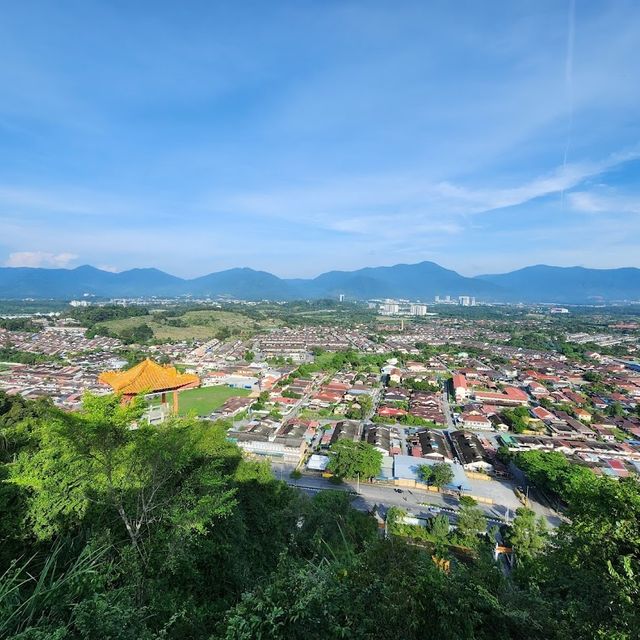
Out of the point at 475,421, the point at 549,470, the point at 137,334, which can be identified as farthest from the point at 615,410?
the point at 137,334

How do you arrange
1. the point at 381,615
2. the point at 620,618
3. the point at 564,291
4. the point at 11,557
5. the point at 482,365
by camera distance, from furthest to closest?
the point at 564,291 < the point at 482,365 < the point at 11,557 < the point at 620,618 < the point at 381,615

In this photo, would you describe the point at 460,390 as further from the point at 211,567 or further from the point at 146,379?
the point at 211,567

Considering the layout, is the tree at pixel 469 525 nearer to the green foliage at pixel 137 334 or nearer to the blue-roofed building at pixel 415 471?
the blue-roofed building at pixel 415 471

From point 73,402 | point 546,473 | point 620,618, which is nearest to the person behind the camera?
point 620,618

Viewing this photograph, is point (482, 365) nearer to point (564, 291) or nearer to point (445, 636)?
point (445, 636)

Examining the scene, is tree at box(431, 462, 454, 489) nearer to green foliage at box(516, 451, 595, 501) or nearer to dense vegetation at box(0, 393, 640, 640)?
green foliage at box(516, 451, 595, 501)

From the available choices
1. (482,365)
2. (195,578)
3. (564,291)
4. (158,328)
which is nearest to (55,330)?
(158,328)
